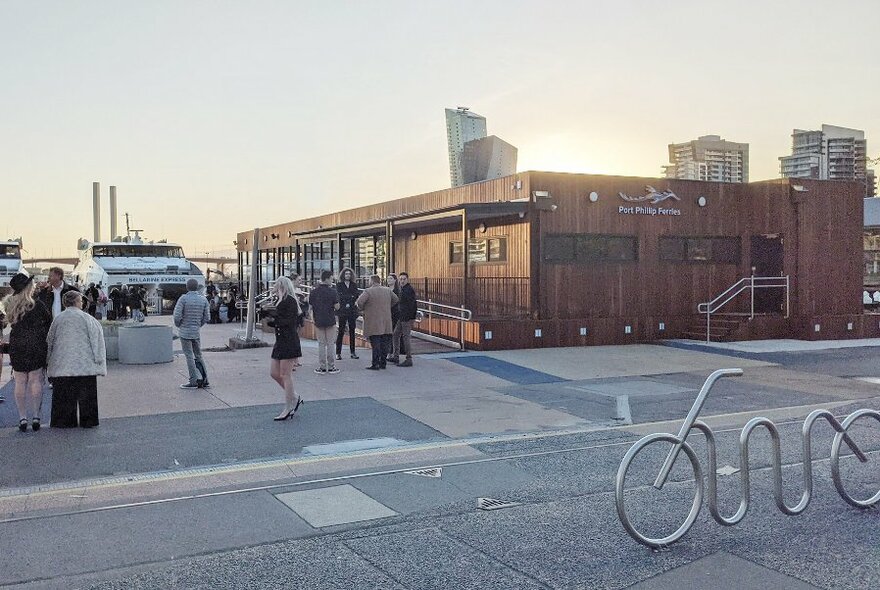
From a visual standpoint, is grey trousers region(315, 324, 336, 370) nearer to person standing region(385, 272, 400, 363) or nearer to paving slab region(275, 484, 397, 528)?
person standing region(385, 272, 400, 363)

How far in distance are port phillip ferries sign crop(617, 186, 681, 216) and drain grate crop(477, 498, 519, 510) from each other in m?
15.4

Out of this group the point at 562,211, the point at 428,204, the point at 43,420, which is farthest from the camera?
the point at 428,204

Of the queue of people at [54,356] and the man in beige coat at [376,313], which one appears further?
the man in beige coat at [376,313]

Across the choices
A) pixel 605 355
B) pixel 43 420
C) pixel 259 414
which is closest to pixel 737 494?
pixel 259 414

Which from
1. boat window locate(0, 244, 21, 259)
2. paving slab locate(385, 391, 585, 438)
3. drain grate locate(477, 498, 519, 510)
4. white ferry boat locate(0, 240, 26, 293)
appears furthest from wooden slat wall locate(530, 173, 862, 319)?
boat window locate(0, 244, 21, 259)

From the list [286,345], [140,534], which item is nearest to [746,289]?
[286,345]

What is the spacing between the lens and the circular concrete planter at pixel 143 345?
49.9 feet

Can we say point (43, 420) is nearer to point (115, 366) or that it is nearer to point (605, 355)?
point (115, 366)

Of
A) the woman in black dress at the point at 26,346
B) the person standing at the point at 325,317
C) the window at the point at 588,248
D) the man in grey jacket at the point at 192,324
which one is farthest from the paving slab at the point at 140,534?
the window at the point at 588,248

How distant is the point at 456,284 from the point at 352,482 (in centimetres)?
1408

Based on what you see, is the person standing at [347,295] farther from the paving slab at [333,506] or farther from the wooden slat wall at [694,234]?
the paving slab at [333,506]

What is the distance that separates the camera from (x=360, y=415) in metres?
10.1

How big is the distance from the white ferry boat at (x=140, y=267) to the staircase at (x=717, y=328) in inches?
778

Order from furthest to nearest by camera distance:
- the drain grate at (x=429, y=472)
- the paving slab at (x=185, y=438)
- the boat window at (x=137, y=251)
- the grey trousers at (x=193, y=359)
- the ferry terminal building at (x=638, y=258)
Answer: the boat window at (x=137, y=251) → the ferry terminal building at (x=638, y=258) → the grey trousers at (x=193, y=359) → the paving slab at (x=185, y=438) → the drain grate at (x=429, y=472)
